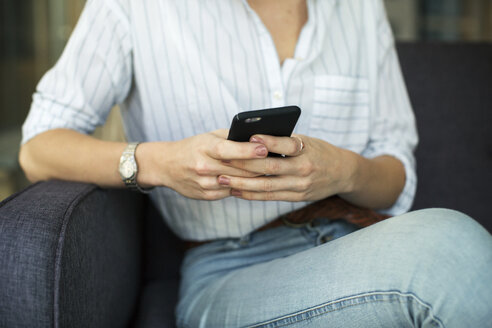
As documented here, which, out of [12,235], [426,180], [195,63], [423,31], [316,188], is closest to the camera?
[12,235]

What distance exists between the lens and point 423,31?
12.6 ft

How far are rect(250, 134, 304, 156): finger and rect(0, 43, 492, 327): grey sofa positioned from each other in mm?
268

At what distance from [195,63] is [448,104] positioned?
808mm

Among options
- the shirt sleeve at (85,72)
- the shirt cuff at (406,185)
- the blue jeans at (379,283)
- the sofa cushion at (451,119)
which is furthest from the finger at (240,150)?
the sofa cushion at (451,119)

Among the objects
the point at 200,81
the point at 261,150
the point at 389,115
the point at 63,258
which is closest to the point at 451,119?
the point at 389,115

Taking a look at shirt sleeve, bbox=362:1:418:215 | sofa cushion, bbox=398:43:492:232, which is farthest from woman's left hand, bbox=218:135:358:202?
sofa cushion, bbox=398:43:492:232

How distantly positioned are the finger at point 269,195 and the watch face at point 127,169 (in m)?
0.16

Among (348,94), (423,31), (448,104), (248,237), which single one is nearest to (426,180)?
(448,104)

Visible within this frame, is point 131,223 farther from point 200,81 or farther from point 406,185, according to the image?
point 406,185

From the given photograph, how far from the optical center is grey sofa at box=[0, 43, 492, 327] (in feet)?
1.83

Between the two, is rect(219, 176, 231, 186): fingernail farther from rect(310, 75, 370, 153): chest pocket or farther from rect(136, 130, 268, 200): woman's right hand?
rect(310, 75, 370, 153): chest pocket

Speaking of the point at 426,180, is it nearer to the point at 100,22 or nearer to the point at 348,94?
the point at 348,94

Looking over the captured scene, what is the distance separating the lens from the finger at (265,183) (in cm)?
66

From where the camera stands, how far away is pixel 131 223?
0.92 meters
